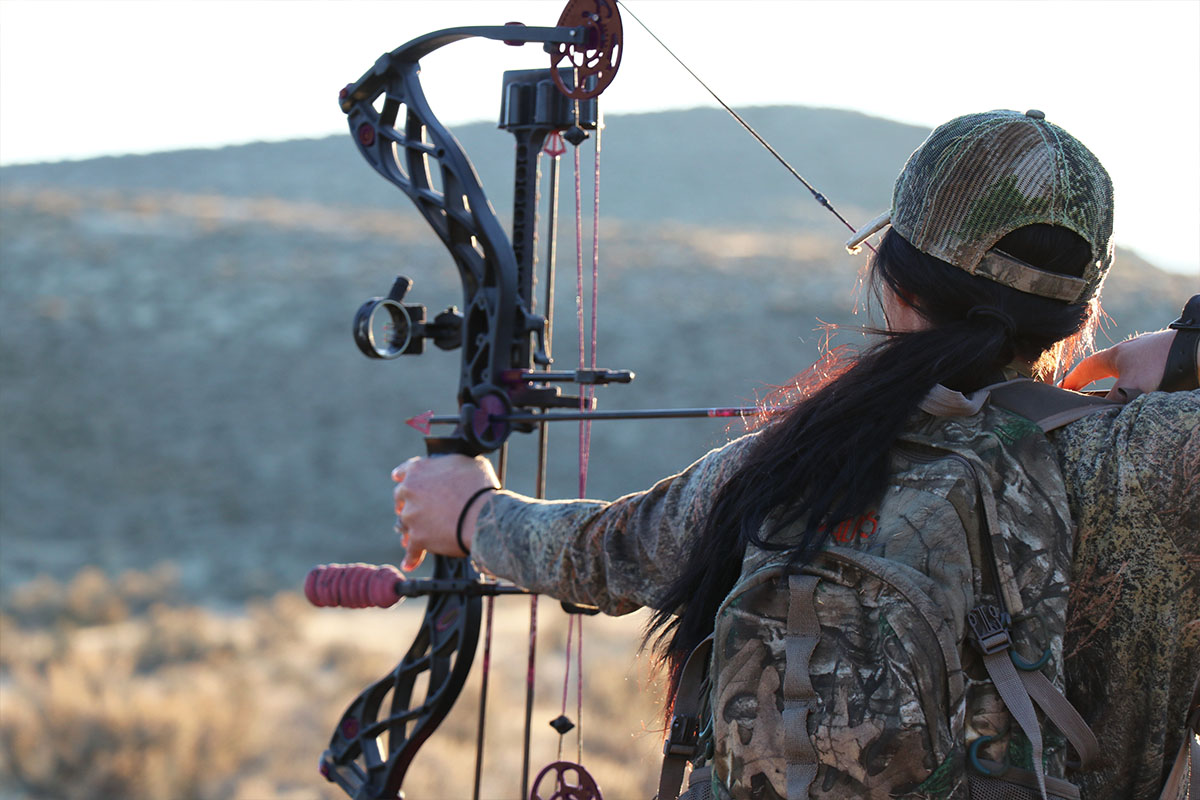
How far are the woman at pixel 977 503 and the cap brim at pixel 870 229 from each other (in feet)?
0.41

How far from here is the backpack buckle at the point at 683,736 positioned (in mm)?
1617

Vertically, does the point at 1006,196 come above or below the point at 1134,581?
above

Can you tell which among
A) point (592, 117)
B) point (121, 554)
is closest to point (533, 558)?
point (592, 117)

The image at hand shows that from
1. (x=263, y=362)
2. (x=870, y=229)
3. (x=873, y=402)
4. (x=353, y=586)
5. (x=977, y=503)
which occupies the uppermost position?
(x=870, y=229)

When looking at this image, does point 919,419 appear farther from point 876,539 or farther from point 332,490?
point 332,490

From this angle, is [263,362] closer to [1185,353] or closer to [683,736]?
[683,736]

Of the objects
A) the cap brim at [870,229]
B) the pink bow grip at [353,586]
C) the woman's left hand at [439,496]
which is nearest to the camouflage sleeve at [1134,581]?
the cap brim at [870,229]

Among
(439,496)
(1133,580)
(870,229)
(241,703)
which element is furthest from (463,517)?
(241,703)

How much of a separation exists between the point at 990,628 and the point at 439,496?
1.23 metres

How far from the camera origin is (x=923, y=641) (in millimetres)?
1395

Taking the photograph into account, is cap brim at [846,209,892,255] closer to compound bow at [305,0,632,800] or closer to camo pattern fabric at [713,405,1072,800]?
camo pattern fabric at [713,405,1072,800]

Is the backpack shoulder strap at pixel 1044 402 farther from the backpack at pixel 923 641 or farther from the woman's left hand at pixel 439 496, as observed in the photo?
the woman's left hand at pixel 439 496

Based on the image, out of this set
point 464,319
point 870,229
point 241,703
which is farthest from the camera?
point 241,703

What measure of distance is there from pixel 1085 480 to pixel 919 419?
8.6 inches
